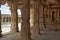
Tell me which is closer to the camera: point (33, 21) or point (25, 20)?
point (25, 20)

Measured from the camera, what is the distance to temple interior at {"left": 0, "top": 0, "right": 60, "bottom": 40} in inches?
340

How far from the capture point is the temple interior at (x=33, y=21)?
863cm

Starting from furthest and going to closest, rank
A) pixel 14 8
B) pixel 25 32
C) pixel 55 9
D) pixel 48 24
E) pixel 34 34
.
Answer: pixel 55 9 < pixel 48 24 < pixel 14 8 < pixel 34 34 < pixel 25 32

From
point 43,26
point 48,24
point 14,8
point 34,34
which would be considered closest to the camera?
point 34,34

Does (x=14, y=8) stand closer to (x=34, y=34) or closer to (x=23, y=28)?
(x=34, y=34)

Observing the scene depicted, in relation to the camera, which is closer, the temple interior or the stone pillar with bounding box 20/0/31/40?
the stone pillar with bounding box 20/0/31/40

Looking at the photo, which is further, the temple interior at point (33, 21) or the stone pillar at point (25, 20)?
the temple interior at point (33, 21)

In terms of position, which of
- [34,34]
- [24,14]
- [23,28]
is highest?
[24,14]

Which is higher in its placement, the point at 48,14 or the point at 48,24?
the point at 48,14

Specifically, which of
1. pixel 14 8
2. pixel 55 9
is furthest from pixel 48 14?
pixel 14 8

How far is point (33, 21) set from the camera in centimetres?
1501

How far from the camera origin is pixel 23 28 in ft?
28.1

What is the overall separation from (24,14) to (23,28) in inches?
32.0

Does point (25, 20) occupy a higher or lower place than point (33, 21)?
higher
